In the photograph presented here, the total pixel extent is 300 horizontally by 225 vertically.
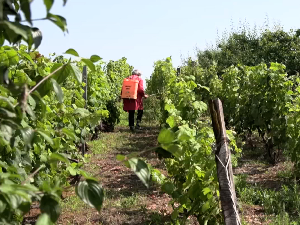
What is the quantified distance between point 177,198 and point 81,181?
301cm

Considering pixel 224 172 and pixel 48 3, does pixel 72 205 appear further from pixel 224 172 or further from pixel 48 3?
pixel 48 3

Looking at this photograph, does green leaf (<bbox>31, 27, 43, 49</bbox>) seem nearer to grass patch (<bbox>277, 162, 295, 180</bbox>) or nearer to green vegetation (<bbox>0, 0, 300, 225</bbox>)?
green vegetation (<bbox>0, 0, 300, 225</bbox>)

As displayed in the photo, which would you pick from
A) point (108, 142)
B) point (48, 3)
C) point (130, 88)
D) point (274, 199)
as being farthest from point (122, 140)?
point (48, 3)

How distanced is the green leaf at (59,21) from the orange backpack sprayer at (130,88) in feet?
33.9

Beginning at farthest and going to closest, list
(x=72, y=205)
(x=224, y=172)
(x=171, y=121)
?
(x=72, y=205) < (x=171, y=121) < (x=224, y=172)

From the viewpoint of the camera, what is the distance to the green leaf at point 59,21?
Answer: 106 cm

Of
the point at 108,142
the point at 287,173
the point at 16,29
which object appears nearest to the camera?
the point at 16,29

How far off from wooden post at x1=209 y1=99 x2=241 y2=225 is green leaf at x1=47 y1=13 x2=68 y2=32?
2.36 m

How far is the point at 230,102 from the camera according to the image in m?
9.22

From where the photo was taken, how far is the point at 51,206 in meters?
1.08

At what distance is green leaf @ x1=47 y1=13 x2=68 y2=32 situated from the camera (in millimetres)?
1060

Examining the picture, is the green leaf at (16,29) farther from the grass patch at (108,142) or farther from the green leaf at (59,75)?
the grass patch at (108,142)

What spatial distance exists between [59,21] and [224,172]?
243 centimetres

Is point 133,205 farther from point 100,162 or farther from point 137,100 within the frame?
point 137,100
